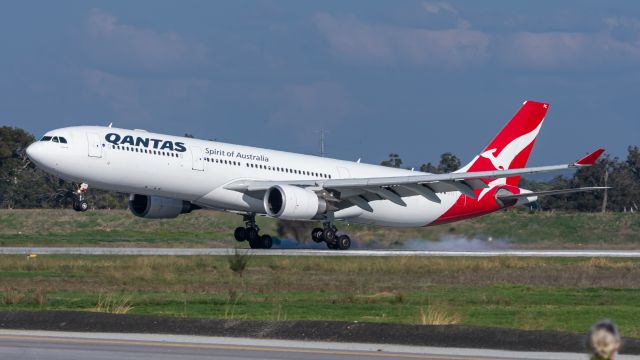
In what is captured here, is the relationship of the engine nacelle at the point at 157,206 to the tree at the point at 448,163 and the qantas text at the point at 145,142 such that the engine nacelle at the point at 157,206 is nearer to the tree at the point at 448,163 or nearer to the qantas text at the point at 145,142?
the qantas text at the point at 145,142

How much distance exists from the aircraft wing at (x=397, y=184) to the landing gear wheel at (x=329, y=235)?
128 centimetres

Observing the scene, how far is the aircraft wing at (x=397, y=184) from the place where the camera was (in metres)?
43.8

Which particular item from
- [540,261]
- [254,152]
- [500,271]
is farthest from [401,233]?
[500,271]

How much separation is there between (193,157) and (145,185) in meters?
2.12

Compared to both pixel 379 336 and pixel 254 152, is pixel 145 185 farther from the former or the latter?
pixel 379 336

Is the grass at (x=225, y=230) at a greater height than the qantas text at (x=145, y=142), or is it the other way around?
the qantas text at (x=145, y=142)

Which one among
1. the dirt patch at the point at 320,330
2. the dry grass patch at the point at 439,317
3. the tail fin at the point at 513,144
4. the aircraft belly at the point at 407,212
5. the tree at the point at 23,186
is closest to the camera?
the dirt patch at the point at 320,330

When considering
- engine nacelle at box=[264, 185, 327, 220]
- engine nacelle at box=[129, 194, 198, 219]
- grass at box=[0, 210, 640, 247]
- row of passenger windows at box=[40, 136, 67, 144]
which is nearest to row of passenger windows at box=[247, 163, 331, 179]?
grass at box=[0, 210, 640, 247]

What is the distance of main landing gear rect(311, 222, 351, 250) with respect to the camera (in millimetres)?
45406

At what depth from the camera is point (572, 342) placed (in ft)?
53.0

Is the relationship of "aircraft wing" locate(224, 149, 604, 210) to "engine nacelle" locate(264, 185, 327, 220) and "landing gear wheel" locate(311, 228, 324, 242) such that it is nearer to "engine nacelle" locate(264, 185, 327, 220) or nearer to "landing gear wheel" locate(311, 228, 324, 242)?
"engine nacelle" locate(264, 185, 327, 220)

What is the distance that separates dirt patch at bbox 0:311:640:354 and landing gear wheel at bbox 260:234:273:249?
87.9 ft

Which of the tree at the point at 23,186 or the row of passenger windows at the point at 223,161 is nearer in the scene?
the row of passenger windows at the point at 223,161

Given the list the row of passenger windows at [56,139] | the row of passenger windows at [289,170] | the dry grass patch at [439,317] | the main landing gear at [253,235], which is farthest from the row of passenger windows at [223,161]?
the dry grass patch at [439,317]
